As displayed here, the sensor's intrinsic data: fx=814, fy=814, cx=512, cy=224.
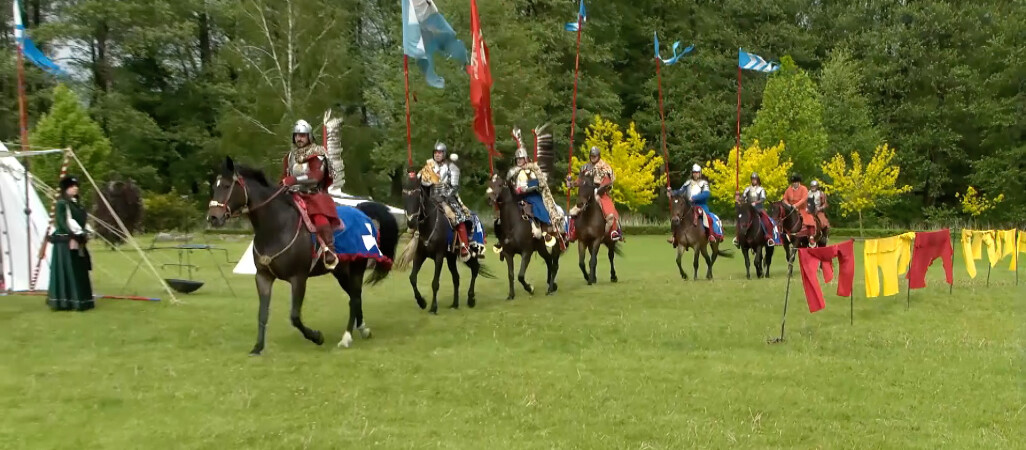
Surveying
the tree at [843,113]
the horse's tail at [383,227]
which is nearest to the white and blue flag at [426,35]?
the horse's tail at [383,227]

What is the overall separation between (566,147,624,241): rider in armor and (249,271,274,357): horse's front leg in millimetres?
8516

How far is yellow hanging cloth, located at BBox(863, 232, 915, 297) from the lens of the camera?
37.9 feet

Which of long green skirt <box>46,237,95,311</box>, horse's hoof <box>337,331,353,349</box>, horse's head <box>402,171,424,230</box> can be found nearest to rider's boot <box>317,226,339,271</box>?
horse's hoof <box>337,331,353,349</box>

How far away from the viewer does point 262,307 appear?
9711mm

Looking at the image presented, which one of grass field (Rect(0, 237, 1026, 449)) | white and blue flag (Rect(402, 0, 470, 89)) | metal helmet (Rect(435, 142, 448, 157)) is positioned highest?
white and blue flag (Rect(402, 0, 470, 89))

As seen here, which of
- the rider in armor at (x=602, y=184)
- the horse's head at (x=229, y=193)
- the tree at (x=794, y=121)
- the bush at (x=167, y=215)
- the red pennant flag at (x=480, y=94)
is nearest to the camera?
the horse's head at (x=229, y=193)

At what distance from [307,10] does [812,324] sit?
36.9m

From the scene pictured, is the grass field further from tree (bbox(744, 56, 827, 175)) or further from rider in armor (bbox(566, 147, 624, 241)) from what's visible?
tree (bbox(744, 56, 827, 175))

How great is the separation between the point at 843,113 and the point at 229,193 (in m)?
46.3

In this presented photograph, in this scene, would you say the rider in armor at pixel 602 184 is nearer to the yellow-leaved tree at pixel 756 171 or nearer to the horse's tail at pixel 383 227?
the horse's tail at pixel 383 227

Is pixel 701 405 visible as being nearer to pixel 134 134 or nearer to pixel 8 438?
pixel 8 438

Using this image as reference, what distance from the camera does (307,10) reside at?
42531 millimetres

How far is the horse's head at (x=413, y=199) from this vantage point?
13.1 m

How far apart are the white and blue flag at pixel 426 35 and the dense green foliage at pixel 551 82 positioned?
24.1 meters
